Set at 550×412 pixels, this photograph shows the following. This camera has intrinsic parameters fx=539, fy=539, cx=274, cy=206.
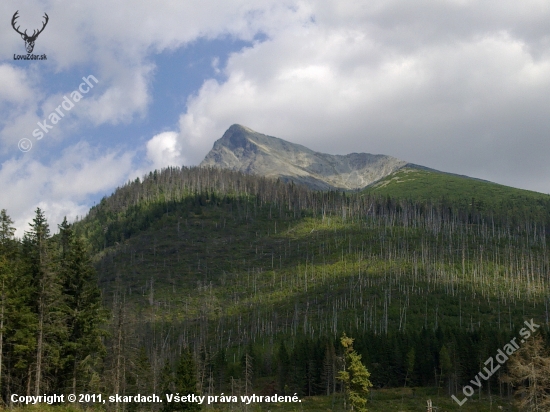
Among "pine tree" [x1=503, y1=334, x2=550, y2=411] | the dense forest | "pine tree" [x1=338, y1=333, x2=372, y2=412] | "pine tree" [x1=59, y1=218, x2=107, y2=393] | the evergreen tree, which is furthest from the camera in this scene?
→ the evergreen tree

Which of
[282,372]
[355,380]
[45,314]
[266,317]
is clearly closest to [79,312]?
[45,314]

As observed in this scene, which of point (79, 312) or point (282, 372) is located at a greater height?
point (79, 312)

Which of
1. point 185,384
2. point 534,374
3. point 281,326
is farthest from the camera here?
point 281,326

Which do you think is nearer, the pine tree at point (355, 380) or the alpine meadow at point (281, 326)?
the alpine meadow at point (281, 326)

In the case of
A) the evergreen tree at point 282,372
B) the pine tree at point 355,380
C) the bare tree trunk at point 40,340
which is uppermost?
the bare tree trunk at point 40,340

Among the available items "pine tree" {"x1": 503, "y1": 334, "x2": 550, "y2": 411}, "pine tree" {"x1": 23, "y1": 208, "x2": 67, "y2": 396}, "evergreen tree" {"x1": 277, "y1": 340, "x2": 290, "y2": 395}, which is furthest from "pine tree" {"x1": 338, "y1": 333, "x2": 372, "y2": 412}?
"evergreen tree" {"x1": 277, "y1": 340, "x2": 290, "y2": 395}

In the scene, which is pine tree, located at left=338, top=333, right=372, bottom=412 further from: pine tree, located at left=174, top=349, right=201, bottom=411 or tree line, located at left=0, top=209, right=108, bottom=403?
tree line, located at left=0, top=209, right=108, bottom=403

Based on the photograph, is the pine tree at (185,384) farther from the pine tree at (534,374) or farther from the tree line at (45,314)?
the pine tree at (534,374)

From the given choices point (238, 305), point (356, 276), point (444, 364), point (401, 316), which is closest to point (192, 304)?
point (238, 305)

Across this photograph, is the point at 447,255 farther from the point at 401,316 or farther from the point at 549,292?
the point at 401,316

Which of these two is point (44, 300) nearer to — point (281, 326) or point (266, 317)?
point (281, 326)

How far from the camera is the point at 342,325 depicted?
134500 mm

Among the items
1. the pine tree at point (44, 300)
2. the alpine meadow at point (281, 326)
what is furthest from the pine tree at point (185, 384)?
the pine tree at point (44, 300)

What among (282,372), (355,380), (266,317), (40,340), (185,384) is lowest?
(282,372)
